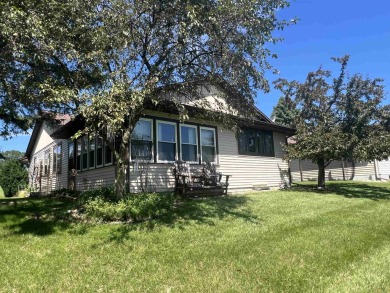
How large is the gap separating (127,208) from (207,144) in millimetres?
6919

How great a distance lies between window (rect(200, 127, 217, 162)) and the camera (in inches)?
540

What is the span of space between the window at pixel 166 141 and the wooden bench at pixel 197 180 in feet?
1.65

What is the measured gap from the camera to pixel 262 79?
845 cm

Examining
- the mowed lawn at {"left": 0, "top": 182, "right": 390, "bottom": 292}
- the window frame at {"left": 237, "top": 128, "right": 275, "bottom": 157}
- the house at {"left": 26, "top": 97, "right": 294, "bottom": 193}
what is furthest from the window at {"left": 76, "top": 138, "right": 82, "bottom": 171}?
the window frame at {"left": 237, "top": 128, "right": 275, "bottom": 157}

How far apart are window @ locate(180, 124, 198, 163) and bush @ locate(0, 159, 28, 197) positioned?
62.4 ft

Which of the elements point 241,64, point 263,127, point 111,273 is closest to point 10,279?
point 111,273

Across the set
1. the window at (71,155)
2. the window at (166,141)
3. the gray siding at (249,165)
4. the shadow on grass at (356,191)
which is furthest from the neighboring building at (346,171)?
the window at (71,155)

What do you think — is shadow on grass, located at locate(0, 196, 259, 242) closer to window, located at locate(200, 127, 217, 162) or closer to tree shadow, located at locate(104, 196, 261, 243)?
tree shadow, located at locate(104, 196, 261, 243)

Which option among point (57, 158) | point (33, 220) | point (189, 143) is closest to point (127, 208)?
point (33, 220)

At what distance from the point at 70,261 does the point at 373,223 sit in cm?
679

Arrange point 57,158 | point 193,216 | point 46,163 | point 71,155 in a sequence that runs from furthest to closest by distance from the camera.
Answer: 1. point 46,163
2. point 57,158
3. point 71,155
4. point 193,216

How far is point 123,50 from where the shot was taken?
25.5 feet

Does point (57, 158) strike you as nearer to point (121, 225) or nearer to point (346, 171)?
point (121, 225)

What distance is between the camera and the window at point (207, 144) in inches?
540
